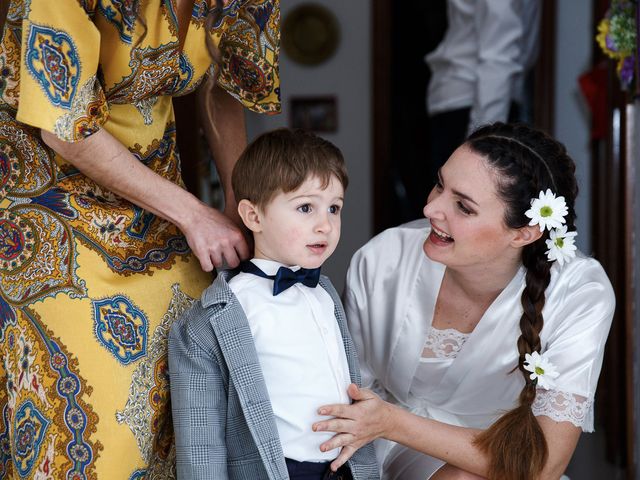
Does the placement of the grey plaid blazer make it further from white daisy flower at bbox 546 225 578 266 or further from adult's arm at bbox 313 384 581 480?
white daisy flower at bbox 546 225 578 266

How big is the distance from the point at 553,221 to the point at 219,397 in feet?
2.71

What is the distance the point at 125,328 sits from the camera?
62.7 inches

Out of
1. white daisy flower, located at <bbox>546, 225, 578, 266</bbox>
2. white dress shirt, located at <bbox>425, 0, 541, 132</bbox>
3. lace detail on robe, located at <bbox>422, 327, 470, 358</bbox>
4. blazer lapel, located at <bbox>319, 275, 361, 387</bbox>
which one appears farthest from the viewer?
white dress shirt, located at <bbox>425, 0, 541, 132</bbox>

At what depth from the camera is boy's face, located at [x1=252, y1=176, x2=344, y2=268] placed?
164 cm

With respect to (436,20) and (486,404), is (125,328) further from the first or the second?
(436,20)

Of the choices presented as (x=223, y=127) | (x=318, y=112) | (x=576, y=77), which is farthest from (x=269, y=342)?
(x=318, y=112)

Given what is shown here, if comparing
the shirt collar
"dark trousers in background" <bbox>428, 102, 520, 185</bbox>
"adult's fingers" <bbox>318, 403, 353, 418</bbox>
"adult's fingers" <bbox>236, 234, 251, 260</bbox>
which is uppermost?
"adult's fingers" <bbox>236, 234, 251, 260</bbox>

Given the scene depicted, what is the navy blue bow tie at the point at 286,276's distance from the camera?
164 cm

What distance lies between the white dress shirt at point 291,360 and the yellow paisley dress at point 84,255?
164 mm

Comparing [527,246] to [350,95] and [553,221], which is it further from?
Result: [350,95]

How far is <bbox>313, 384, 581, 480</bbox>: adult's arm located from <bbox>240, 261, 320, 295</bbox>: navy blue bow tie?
0.23 metres

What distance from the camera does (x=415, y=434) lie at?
1.82 m

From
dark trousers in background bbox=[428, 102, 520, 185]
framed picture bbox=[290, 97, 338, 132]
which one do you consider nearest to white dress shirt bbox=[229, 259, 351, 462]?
dark trousers in background bbox=[428, 102, 520, 185]

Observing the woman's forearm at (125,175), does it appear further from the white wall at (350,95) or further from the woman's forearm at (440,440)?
the white wall at (350,95)
